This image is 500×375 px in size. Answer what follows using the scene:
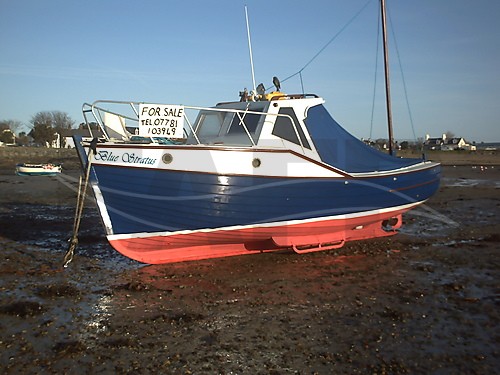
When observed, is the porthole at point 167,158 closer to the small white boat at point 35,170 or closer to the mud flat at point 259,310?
the mud flat at point 259,310

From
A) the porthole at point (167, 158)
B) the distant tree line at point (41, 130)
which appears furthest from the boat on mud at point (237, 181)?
the distant tree line at point (41, 130)

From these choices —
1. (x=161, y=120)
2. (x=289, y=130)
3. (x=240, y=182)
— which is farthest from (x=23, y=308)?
(x=289, y=130)

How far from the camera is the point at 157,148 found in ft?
24.7

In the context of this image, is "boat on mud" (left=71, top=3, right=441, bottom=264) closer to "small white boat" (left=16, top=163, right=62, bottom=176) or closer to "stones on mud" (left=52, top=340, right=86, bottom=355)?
"stones on mud" (left=52, top=340, right=86, bottom=355)

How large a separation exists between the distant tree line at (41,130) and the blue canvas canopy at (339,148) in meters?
68.7

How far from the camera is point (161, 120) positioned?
7672mm

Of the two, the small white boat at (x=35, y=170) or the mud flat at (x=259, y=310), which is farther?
the small white boat at (x=35, y=170)

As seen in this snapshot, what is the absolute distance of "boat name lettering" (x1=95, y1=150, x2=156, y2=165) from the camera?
749 cm

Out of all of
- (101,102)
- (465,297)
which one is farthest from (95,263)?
(465,297)

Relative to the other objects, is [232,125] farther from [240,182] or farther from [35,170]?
[35,170]

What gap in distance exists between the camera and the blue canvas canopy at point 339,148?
9.38 meters

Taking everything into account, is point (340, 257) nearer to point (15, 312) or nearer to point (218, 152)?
point (218, 152)

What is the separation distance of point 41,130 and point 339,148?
69.6m

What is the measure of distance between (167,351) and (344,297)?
3.03 m
